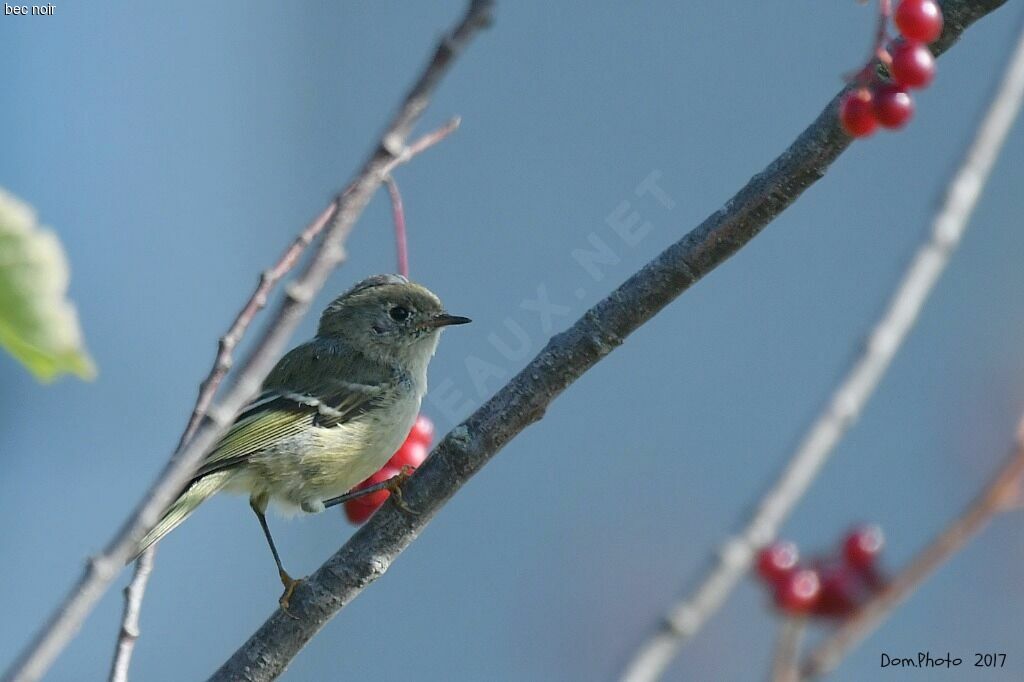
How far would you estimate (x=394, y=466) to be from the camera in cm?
221

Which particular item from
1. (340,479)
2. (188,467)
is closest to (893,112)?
(188,467)

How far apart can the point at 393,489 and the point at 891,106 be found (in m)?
0.86

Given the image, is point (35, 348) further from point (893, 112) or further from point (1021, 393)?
point (1021, 393)

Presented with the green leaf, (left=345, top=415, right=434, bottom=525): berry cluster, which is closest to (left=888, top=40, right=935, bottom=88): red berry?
the green leaf

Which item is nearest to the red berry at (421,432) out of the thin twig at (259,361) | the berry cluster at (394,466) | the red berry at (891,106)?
the berry cluster at (394,466)

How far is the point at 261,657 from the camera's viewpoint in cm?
162

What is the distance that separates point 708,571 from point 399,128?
0.49 meters

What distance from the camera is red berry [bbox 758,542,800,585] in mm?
1467

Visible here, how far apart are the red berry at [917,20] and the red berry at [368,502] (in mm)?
1196

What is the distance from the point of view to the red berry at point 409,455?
2217 millimetres

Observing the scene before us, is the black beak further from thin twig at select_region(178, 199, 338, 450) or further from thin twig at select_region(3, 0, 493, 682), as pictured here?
thin twig at select_region(3, 0, 493, 682)

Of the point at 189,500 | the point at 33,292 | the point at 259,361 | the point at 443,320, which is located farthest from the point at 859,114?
the point at 443,320

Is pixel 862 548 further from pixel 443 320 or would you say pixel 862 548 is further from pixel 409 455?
pixel 443 320

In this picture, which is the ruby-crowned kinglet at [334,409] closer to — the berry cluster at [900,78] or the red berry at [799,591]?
the red berry at [799,591]
